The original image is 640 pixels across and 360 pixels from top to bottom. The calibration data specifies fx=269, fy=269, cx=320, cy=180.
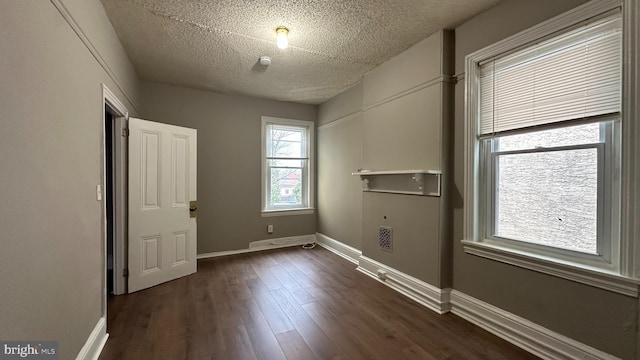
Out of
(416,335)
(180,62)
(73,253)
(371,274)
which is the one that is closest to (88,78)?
(73,253)

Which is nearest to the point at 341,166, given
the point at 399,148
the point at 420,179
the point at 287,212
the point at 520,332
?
the point at 287,212

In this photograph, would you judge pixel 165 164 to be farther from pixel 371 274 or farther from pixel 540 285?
pixel 540 285

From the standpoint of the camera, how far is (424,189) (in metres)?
2.75

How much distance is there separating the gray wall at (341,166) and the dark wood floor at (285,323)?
41.8 inches

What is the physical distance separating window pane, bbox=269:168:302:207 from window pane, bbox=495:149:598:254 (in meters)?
3.45

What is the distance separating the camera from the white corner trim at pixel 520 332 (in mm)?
1764

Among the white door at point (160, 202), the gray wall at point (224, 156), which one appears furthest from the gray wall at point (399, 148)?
the white door at point (160, 202)

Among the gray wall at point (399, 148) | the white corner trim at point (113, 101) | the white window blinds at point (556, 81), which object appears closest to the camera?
the white window blinds at point (556, 81)

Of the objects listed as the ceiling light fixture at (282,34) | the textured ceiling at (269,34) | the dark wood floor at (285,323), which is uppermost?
the textured ceiling at (269,34)

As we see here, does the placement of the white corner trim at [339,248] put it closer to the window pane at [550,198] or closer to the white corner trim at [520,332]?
the white corner trim at [520,332]

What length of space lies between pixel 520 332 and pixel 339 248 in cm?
272

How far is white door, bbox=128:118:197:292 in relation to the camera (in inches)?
121

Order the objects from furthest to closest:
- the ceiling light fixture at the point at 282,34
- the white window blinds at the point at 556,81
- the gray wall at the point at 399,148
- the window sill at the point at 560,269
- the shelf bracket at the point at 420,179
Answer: the shelf bracket at the point at 420,179, the gray wall at the point at 399,148, the ceiling light fixture at the point at 282,34, the white window blinds at the point at 556,81, the window sill at the point at 560,269

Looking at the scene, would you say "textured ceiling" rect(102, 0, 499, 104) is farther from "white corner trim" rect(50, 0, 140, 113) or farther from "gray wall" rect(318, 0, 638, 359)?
"white corner trim" rect(50, 0, 140, 113)
